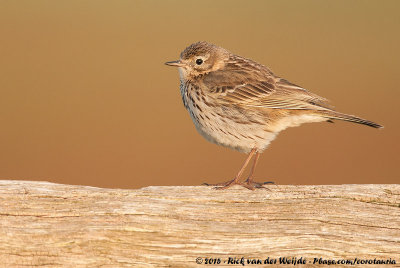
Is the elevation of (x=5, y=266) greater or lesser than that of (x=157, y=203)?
lesser

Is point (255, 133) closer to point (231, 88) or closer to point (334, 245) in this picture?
point (231, 88)

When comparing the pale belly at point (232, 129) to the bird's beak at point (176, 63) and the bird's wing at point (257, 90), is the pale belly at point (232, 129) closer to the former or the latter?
the bird's wing at point (257, 90)

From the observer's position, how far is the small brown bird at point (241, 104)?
7.36m

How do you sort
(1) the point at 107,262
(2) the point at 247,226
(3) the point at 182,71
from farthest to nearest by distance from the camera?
1. (3) the point at 182,71
2. (2) the point at 247,226
3. (1) the point at 107,262

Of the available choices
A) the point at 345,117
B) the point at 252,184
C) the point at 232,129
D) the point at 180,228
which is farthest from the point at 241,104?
the point at 180,228

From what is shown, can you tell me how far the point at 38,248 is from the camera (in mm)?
5051

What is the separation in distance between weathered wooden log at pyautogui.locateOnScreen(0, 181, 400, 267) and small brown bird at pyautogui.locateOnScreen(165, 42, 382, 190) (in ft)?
4.76

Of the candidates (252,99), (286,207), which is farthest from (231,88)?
(286,207)

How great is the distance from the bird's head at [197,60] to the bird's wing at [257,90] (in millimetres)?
157

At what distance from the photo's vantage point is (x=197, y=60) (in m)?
8.12

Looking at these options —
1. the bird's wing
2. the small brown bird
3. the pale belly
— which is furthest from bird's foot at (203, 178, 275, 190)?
the bird's wing

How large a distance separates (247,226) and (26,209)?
2.28m

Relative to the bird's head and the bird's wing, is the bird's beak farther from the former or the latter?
the bird's wing

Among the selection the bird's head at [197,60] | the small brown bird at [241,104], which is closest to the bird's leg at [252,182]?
the small brown bird at [241,104]
